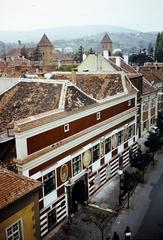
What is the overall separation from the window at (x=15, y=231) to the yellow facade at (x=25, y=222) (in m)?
0.19

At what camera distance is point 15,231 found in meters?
17.5

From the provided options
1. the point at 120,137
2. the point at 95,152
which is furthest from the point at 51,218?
the point at 120,137

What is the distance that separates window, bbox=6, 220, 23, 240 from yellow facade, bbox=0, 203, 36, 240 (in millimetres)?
188

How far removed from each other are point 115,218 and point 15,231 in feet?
39.3

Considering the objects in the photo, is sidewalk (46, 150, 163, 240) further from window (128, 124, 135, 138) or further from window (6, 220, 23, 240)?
window (6, 220, 23, 240)

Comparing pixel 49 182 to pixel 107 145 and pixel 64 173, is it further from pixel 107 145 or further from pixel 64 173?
pixel 107 145

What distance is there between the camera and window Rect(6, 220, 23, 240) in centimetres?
1709

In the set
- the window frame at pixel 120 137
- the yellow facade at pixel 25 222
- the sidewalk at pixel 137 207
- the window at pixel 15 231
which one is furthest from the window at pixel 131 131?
the window at pixel 15 231

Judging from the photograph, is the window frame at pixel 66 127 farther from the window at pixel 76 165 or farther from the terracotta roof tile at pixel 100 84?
the terracotta roof tile at pixel 100 84

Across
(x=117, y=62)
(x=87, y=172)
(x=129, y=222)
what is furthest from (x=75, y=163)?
(x=117, y=62)

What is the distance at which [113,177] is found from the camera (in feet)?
113

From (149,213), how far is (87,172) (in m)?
6.49

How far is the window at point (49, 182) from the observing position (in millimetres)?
24183

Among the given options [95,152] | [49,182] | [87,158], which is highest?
[95,152]
